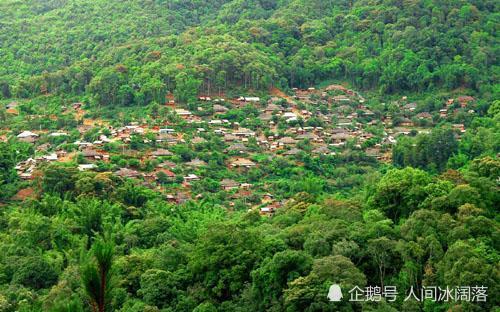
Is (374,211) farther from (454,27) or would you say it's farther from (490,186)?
(454,27)

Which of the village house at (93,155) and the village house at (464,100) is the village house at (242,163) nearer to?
the village house at (93,155)

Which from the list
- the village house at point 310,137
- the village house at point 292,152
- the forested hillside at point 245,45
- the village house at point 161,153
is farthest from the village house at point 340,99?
the village house at point 161,153

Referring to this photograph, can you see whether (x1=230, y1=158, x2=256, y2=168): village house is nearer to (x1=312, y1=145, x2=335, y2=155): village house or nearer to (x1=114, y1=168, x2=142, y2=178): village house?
(x1=312, y1=145, x2=335, y2=155): village house

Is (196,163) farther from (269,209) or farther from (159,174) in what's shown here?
(269,209)

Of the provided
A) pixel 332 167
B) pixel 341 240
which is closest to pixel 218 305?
pixel 341 240

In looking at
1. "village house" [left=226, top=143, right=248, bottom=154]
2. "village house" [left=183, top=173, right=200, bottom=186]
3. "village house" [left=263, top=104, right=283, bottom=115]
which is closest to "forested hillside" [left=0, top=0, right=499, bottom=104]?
"village house" [left=263, top=104, right=283, bottom=115]

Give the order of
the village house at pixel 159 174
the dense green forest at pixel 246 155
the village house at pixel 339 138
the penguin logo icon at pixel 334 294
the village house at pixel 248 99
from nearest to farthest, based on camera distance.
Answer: the penguin logo icon at pixel 334 294 → the dense green forest at pixel 246 155 → the village house at pixel 159 174 → the village house at pixel 339 138 → the village house at pixel 248 99
